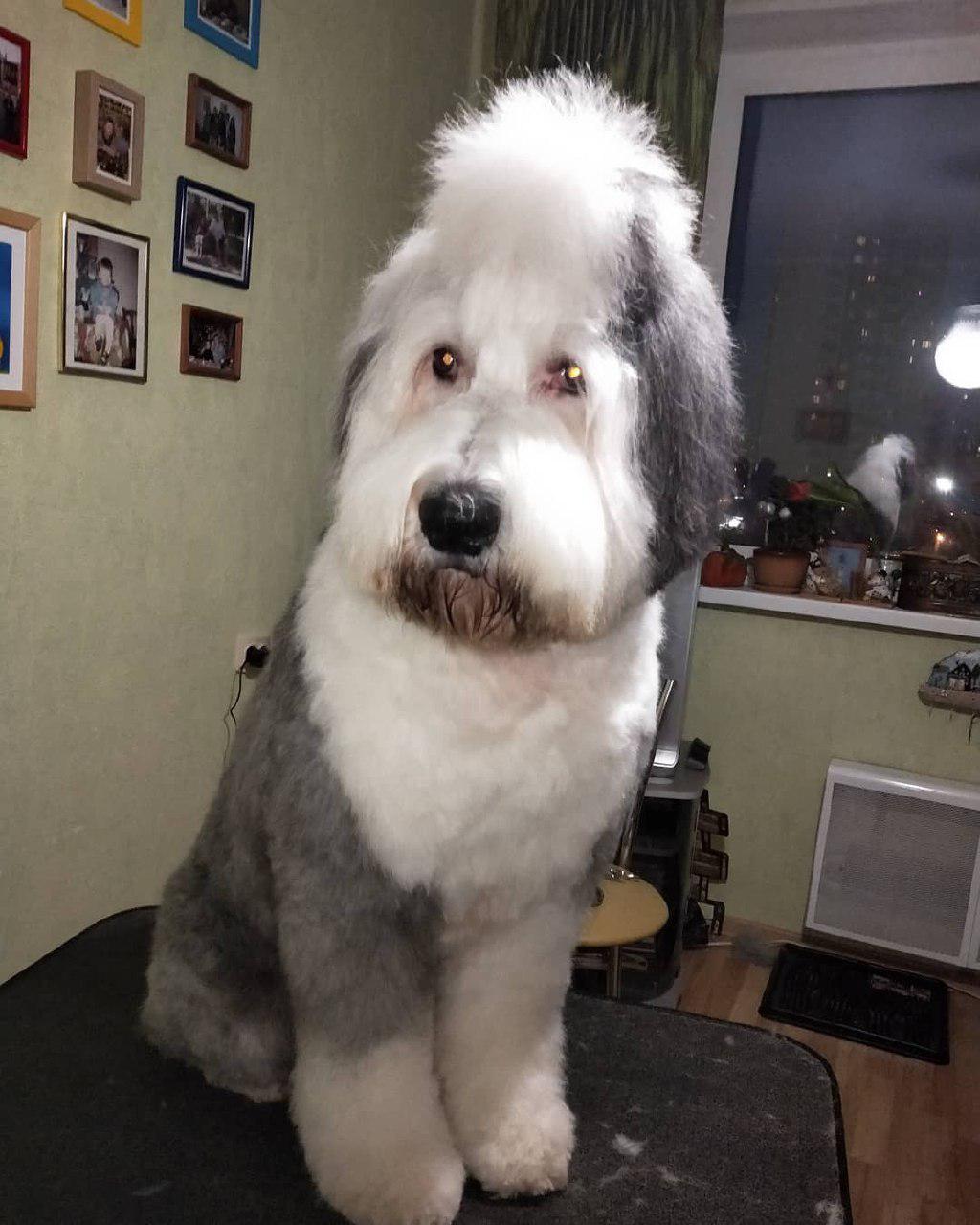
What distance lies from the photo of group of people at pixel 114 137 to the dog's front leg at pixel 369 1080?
3.94ft

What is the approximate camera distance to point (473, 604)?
2.62ft

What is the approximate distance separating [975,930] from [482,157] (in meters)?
2.33

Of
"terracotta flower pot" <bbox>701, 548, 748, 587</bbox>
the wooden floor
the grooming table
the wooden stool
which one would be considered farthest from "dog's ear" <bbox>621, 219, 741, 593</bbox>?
"terracotta flower pot" <bbox>701, 548, 748, 587</bbox>

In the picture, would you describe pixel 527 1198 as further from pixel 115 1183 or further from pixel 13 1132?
pixel 13 1132

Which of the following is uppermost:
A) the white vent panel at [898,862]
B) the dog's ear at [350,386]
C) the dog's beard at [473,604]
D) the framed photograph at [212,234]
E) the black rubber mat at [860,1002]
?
the framed photograph at [212,234]

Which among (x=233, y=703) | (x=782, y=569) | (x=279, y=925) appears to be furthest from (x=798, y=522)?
(x=279, y=925)

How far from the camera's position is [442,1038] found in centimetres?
106

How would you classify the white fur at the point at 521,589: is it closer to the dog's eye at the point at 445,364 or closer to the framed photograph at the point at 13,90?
the dog's eye at the point at 445,364

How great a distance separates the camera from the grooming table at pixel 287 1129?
93 centimetres

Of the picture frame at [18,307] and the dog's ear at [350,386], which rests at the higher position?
the picture frame at [18,307]

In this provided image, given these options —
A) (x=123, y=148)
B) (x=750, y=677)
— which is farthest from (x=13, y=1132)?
(x=750, y=677)

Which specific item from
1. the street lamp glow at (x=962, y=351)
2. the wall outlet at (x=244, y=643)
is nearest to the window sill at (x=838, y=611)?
the street lamp glow at (x=962, y=351)

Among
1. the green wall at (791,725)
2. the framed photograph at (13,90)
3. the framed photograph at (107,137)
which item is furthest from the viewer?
the green wall at (791,725)

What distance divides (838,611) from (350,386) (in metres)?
1.92
